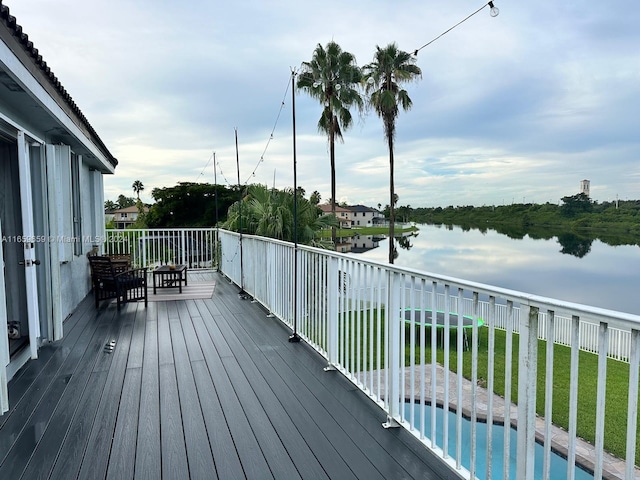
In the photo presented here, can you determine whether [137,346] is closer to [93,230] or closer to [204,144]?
[93,230]

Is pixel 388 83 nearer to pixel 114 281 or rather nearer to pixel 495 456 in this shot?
pixel 114 281

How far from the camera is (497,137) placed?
21969 millimetres

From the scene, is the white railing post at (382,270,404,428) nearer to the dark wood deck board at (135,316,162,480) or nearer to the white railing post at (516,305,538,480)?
the white railing post at (516,305,538,480)

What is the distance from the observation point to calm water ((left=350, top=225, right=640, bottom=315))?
12.7 meters

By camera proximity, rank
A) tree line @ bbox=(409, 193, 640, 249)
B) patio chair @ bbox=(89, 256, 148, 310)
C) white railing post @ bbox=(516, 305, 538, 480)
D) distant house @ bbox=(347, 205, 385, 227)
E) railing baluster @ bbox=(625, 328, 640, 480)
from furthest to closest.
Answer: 1. distant house @ bbox=(347, 205, 385, 227)
2. tree line @ bbox=(409, 193, 640, 249)
3. patio chair @ bbox=(89, 256, 148, 310)
4. white railing post @ bbox=(516, 305, 538, 480)
5. railing baluster @ bbox=(625, 328, 640, 480)

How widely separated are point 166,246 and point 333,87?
9.44 m

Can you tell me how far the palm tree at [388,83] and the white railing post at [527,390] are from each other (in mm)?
14728

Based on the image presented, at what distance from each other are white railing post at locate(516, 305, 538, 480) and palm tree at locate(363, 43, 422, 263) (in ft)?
48.3

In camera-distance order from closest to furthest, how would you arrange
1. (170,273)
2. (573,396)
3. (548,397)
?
1. (573,396)
2. (548,397)
3. (170,273)

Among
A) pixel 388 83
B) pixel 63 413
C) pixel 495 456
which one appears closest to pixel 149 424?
pixel 63 413

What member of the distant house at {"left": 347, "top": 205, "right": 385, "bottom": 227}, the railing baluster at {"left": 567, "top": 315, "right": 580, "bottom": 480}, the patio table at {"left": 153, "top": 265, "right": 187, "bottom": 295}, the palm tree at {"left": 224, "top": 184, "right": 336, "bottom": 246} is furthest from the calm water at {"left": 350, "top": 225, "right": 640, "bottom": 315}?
the distant house at {"left": 347, "top": 205, "right": 385, "bottom": 227}

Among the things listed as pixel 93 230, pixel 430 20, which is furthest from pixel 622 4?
pixel 93 230

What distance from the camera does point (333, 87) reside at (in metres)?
15.4

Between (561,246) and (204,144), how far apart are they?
12.2 metres
